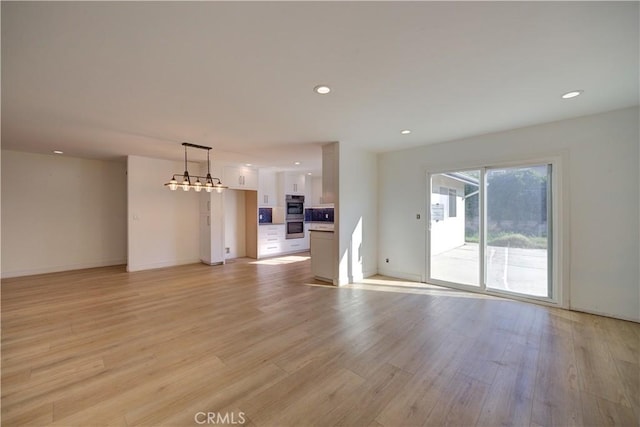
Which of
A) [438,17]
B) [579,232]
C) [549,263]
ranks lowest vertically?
[549,263]

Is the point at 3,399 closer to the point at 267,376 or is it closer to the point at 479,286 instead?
the point at 267,376

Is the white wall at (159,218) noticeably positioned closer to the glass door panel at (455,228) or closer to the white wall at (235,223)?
the white wall at (235,223)

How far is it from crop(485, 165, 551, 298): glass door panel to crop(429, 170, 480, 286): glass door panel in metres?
0.20

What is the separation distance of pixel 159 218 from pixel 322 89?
5455mm

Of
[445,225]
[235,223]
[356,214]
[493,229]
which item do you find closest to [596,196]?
[493,229]

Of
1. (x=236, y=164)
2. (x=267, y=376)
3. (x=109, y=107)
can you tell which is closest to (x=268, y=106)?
(x=109, y=107)

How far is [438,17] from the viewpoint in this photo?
157 cm

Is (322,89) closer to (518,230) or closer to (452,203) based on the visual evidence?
(452,203)

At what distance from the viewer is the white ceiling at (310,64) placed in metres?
1.56

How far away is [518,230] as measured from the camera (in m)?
3.87

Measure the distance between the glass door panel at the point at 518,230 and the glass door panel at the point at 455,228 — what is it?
20cm

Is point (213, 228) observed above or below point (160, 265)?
above

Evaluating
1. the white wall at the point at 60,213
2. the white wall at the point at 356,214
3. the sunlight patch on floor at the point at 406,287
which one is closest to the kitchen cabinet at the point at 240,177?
the white wall at the point at 60,213

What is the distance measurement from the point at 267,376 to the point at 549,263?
406 cm
